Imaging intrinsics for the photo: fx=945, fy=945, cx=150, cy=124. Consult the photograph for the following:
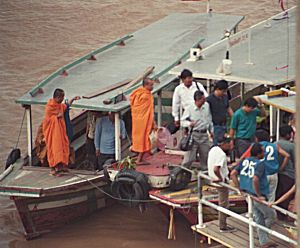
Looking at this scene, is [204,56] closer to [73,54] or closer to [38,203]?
[38,203]

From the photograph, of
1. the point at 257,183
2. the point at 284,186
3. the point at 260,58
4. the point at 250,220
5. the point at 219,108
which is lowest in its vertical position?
the point at 250,220

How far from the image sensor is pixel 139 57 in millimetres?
14234

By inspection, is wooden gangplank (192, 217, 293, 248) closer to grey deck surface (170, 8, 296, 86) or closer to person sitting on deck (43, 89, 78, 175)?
grey deck surface (170, 8, 296, 86)

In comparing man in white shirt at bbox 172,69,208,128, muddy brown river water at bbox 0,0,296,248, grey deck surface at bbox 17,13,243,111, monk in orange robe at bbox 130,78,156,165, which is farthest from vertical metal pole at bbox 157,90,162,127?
muddy brown river water at bbox 0,0,296,248

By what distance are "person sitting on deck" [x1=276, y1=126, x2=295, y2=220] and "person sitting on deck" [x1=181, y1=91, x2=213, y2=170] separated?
1.34m

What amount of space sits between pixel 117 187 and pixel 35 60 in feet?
37.1

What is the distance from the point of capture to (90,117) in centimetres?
1259

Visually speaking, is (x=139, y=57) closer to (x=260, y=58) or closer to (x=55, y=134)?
(x=260, y=58)

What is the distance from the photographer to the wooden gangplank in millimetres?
10039

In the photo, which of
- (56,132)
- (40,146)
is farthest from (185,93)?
(40,146)

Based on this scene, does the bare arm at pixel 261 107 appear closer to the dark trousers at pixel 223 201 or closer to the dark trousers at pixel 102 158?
the dark trousers at pixel 223 201

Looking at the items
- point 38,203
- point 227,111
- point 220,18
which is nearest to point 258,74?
point 227,111

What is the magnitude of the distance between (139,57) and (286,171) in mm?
4796

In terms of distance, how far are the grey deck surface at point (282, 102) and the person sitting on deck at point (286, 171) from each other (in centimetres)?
54
